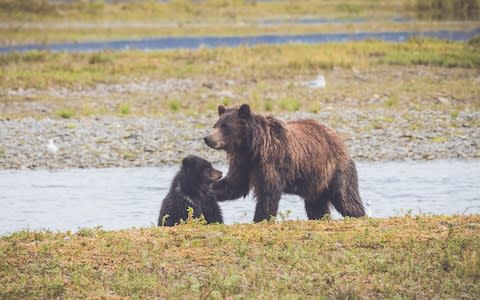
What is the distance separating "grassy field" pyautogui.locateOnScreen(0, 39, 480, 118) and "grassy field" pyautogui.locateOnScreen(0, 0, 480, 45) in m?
13.8

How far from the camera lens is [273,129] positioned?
10.0 metres

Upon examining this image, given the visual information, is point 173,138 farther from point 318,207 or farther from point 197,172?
point 318,207

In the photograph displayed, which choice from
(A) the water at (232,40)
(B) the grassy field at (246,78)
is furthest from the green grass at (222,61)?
(A) the water at (232,40)

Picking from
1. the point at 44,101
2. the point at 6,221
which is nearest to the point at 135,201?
the point at 6,221

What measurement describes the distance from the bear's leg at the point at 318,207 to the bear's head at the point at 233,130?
1.12m

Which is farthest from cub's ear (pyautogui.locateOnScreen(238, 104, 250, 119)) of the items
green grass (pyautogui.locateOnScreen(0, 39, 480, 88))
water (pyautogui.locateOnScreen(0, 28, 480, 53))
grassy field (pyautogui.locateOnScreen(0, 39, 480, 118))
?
water (pyautogui.locateOnScreen(0, 28, 480, 53))

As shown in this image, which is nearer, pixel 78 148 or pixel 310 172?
pixel 310 172

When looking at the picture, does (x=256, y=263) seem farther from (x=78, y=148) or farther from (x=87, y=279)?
(x=78, y=148)

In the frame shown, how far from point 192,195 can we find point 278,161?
1037 millimetres

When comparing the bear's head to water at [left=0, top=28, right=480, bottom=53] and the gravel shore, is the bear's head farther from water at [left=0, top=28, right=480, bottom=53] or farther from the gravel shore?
water at [left=0, top=28, right=480, bottom=53]

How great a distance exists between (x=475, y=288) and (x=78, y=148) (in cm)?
1181

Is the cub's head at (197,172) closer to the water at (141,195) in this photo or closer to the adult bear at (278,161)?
the adult bear at (278,161)

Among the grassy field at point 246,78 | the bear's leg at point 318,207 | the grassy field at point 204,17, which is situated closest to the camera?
the bear's leg at point 318,207

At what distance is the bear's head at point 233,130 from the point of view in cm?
992
